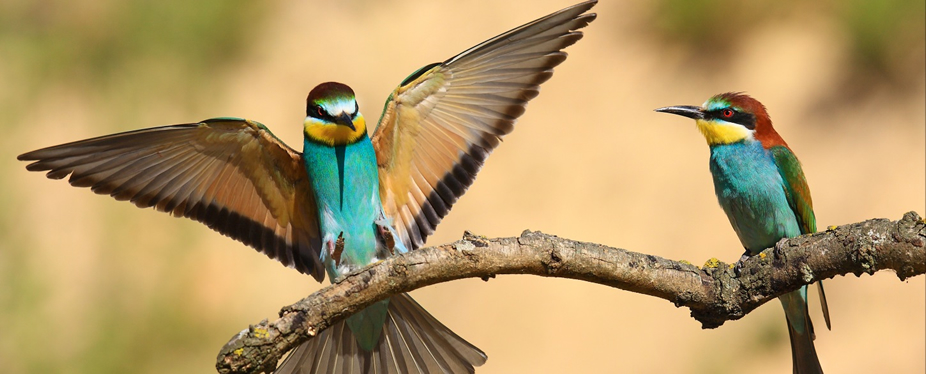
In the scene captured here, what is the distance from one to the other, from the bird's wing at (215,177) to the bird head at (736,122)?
42.4 inches

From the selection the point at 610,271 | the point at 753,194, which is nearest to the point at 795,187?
the point at 753,194

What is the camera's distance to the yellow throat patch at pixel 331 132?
242 cm

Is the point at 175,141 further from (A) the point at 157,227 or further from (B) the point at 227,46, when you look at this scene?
(B) the point at 227,46

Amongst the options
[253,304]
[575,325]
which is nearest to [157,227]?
[253,304]

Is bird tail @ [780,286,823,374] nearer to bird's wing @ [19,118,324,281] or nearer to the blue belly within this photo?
the blue belly

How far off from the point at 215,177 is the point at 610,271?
43.7 inches

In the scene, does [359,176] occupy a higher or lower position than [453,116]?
lower

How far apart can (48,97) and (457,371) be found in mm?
3834

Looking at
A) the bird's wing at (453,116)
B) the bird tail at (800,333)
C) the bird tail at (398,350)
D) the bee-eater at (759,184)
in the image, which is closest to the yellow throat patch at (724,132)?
the bee-eater at (759,184)

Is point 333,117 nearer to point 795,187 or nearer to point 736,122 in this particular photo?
point 736,122

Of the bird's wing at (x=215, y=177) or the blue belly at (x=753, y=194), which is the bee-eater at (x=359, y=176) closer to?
the bird's wing at (x=215, y=177)

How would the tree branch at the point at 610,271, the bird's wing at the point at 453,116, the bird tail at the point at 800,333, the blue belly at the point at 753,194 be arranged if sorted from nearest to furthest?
the tree branch at the point at 610,271 → the bird's wing at the point at 453,116 → the bird tail at the point at 800,333 → the blue belly at the point at 753,194

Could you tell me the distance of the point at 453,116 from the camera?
2.44m

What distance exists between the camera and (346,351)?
95.5 inches
